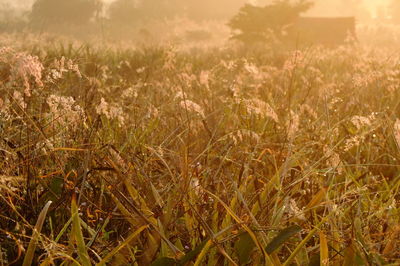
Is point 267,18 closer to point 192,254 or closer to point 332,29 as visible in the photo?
point 332,29

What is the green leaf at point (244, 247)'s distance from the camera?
122 centimetres

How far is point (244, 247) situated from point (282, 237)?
0.46ft

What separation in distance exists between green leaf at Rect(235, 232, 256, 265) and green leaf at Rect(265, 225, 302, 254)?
8 cm

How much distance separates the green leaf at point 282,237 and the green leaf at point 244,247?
81mm

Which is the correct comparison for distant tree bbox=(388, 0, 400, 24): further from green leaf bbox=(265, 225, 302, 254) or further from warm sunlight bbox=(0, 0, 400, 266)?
green leaf bbox=(265, 225, 302, 254)

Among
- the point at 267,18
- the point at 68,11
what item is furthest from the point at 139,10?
the point at 267,18

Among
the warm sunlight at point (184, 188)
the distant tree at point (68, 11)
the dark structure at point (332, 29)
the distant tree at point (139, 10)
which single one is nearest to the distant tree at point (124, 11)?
the distant tree at point (139, 10)

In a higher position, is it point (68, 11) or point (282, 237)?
point (282, 237)

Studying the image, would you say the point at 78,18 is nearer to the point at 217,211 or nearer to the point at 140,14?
the point at 140,14

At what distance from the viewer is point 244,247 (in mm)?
1226

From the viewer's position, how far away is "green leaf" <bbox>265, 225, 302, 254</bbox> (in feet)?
3.65

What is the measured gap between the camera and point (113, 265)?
48.4 inches

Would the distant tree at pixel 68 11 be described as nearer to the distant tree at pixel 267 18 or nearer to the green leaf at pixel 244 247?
the distant tree at pixel 267 18

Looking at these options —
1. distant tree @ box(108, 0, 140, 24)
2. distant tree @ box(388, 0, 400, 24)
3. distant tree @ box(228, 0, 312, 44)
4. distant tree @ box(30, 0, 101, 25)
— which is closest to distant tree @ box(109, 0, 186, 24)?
distant tree @ box(108, 0, 140, 24)
